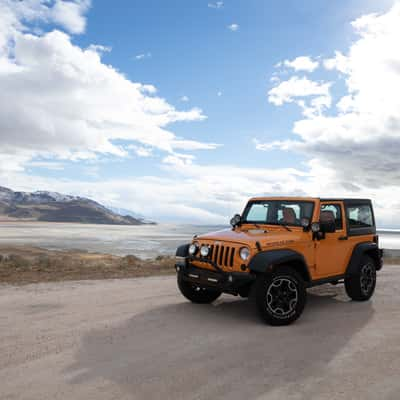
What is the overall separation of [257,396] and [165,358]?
136cm

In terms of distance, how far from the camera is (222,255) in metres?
6.56

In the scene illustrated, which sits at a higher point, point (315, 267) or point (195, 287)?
point (315, 267)

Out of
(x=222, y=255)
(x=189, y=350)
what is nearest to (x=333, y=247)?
(x=222, y=255)

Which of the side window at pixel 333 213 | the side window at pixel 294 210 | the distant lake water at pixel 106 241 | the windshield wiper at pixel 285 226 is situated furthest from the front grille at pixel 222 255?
the distant lake water at pixel 106 241

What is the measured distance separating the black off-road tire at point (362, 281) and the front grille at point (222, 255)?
2.94 meters

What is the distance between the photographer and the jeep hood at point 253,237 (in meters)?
6.44

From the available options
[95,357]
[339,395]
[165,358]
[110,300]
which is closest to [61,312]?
[110,300]

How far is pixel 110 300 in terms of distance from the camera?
7988mm

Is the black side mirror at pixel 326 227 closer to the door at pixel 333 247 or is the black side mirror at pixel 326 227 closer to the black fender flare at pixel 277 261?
the door at pixel 333 247

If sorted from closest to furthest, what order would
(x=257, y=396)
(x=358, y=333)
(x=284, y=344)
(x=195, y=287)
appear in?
(x=257, y=396) < (x=284, y=344) < (x=358, y=333) < (x=195, y=287)

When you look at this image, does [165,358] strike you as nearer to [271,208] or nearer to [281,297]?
[281,297]

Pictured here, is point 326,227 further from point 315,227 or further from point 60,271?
point 60,271

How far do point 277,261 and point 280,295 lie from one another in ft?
2.01

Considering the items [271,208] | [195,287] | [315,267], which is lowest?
[195,287]
